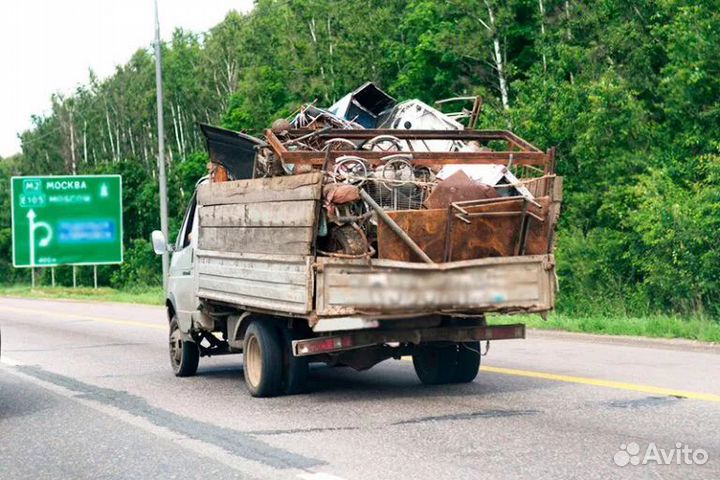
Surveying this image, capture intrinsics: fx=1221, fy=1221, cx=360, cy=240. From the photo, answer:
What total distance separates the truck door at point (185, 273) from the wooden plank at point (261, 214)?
0.73 metres

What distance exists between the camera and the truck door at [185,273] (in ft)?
46.2

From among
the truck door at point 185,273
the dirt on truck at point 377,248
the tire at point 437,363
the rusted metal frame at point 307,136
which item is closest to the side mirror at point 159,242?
the truck door at point 185,273

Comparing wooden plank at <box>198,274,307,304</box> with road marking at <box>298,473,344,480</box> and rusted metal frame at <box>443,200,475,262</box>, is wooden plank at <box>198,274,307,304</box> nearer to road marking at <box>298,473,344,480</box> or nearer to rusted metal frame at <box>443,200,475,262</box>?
rusted metal frame at <box>443,200,475,262</box>

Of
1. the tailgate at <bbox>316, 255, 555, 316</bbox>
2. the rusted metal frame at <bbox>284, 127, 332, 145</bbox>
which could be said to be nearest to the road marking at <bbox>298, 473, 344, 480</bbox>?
the tailgate at <bbox>316, 255, 555, 316</bbox>

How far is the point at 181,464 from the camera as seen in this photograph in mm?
8445

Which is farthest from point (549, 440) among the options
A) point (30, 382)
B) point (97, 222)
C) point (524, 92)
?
point (97, 222)

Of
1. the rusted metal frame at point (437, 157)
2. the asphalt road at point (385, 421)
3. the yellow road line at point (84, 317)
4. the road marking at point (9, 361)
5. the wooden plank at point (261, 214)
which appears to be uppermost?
the rusted metal frame at point (437, 157)

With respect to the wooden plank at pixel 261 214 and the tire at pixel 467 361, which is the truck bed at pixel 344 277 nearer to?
the wooden plank at pixel 261 214

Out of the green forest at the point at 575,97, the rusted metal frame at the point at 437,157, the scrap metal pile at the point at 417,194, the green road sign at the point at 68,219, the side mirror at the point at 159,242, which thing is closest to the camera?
the scrap metal pile at the point at 417,194

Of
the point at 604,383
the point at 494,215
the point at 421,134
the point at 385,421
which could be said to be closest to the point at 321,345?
the point at 385,421

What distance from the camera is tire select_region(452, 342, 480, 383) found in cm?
1243

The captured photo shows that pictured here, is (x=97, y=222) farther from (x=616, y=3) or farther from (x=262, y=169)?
(x=262, y=169)

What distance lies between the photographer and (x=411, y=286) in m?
10.6
